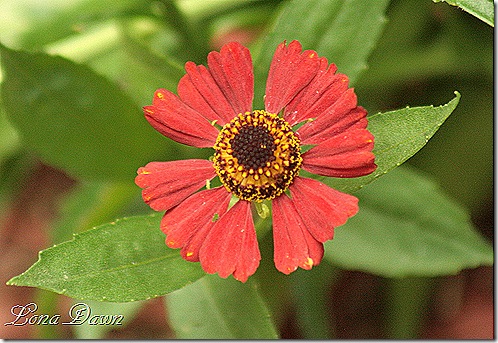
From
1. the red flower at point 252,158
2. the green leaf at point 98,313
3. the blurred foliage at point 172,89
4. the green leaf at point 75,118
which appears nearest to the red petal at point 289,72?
the red flower at point 252,158

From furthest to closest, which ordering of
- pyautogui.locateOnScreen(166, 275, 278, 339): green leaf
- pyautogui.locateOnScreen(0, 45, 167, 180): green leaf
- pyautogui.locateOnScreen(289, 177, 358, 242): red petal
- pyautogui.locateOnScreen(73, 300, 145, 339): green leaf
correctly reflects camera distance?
pyautogui.locateOnScreen(73, 300, 145, 339): green leaf
pyautogui.locateOnScreen(0, 45, 167, 180): green leaf
pyautogui.locateOnScreen(166, 275, 278, 339): green leaf
pyautogui.locateOnScreen(289, 177, 358, 242): red petal

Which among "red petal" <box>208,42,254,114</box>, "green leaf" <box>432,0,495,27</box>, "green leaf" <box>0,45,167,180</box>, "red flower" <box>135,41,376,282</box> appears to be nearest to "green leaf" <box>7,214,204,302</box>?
"red flower" <box>135,41,376,282</box>

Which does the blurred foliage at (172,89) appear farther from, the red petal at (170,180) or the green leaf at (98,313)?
the red petal at (170,180)

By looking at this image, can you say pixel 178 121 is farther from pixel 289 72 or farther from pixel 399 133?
pixel 399 133

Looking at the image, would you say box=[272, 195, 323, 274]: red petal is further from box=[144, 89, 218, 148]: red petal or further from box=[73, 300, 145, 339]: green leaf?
box=[73, 300, 145, 339]: green leaf

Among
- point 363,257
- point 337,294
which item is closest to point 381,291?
point 337,294

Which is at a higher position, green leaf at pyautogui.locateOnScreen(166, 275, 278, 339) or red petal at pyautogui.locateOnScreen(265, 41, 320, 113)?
red petal at pyautogui.locateOnScreen(265, 41, 320, 113)
